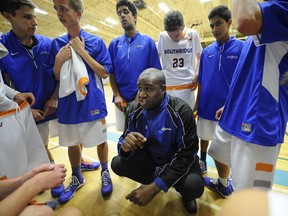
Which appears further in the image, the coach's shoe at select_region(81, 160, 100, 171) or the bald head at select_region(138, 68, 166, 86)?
the coach's shoe at select_region(81, 160, 100, 171)

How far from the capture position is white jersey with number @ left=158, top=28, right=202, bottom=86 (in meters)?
2.38

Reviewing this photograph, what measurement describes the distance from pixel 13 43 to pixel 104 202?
1850mm

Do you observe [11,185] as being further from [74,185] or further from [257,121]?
[257,121]

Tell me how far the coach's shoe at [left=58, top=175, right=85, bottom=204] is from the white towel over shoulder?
1009mm

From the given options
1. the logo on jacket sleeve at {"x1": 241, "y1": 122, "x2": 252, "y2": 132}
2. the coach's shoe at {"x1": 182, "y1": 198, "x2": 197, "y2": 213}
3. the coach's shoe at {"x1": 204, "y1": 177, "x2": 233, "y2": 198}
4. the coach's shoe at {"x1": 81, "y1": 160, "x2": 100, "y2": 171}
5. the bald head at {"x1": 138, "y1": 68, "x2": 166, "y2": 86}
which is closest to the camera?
the logo on jacket sleeve at {"x1": 241, "y1": 122, "x2": 252, "y2": 132}

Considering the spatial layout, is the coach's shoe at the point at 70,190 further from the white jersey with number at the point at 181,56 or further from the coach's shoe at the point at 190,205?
the white jersey with number at the point at 181,56

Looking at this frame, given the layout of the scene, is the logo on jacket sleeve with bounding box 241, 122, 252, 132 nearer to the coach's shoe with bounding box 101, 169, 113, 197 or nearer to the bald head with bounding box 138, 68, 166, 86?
the bald head with bounding box 138, 68, 166, 86

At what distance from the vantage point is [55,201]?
1.94 m

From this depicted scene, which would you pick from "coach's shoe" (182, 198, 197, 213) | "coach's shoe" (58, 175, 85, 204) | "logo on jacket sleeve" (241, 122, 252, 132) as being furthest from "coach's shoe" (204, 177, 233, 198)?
"coach's shoe" (58, 175, 85, 204)

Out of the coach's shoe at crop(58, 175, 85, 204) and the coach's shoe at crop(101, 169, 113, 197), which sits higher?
the coach's shoe at crop(101, 169, 113, 197)

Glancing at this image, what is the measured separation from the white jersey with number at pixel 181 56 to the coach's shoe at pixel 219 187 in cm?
125

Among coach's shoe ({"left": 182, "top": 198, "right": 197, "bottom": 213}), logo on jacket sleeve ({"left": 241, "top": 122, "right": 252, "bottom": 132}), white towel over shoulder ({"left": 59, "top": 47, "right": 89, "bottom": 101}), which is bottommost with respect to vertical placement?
coach's shoe ({"left": 182, "top": 198, "right": 197, "bottom": 213})

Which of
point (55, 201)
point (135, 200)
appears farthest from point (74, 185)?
point (135, 200)

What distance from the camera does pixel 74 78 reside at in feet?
5.67
